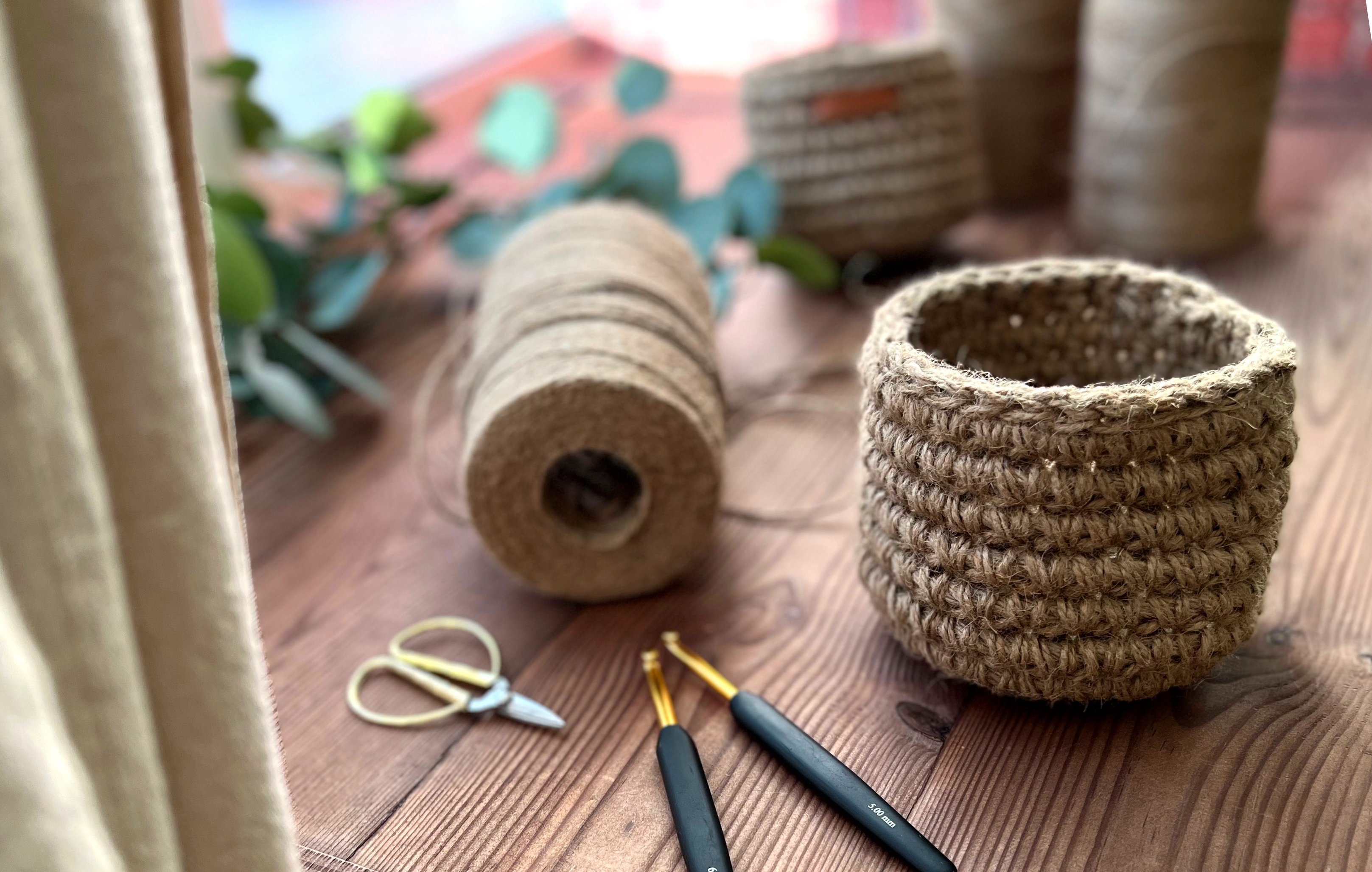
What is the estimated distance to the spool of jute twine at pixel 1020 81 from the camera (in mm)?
1249

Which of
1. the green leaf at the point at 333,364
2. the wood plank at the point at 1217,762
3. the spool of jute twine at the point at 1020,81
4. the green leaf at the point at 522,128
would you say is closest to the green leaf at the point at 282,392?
the green leaf at the point at 333,364

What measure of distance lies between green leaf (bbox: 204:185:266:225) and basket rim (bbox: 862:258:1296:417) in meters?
0.65

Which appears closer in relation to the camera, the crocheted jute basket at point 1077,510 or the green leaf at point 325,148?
the crocheted jute basket at point 1077,510

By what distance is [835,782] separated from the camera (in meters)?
0.57

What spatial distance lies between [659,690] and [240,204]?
0.64 meters

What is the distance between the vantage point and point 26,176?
0.33 metres

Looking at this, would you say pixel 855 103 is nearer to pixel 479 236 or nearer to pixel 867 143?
pixel 867 143

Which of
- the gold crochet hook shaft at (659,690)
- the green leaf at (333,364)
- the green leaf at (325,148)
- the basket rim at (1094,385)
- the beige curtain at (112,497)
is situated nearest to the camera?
the beige curtain at (112,497)

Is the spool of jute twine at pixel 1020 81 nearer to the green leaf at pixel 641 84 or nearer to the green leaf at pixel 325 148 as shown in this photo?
the green leaf at pixel 641 84

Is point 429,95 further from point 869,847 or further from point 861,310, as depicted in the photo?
point 869,847

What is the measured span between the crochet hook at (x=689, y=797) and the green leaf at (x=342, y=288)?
561 millimetres

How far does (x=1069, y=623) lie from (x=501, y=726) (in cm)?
30

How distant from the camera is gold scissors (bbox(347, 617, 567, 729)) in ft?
2.14

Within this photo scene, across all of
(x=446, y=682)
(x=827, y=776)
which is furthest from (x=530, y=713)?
(x=827, y=776)
